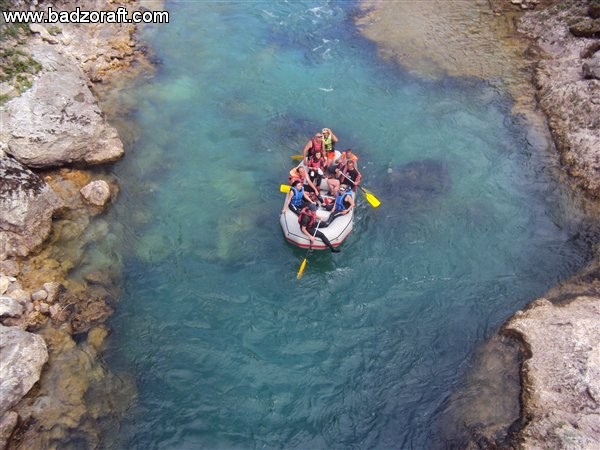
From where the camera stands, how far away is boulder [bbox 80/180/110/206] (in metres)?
12.0

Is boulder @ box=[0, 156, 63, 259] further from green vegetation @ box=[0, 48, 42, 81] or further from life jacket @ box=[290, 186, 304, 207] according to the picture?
life jacket @ box=[290, 186, 304, 207]

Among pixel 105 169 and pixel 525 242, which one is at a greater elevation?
pixel 525 242

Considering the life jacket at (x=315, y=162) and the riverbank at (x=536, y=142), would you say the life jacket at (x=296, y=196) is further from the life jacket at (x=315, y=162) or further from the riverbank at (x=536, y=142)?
the riverbank at (x=536, y=142)

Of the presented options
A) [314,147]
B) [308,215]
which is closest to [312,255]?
[308,215]

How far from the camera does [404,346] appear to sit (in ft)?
32.3

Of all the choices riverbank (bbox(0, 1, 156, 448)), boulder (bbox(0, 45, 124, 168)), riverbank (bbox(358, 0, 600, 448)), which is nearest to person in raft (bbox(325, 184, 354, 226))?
riverbank (bbox(358, 0, 600, 448))

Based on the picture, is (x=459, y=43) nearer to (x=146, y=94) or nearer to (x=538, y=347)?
(x=146, y=94)

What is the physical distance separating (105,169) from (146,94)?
3.65 metres

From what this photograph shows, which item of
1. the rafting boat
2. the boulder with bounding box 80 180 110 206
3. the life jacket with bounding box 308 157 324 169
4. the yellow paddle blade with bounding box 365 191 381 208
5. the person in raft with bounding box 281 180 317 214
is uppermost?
the life jacket with bounding box 308 157 324 169

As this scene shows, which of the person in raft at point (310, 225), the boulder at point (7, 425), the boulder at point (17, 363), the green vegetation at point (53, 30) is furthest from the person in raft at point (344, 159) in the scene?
the green vegetation at point (53, 30)

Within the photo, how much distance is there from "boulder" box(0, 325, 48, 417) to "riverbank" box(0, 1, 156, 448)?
0.02 metres

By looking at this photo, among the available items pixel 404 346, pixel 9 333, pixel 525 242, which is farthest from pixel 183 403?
pixel 525 242

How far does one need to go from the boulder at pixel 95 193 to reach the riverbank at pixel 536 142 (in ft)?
31.1

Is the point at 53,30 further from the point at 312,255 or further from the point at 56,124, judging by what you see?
the point at 312,255
